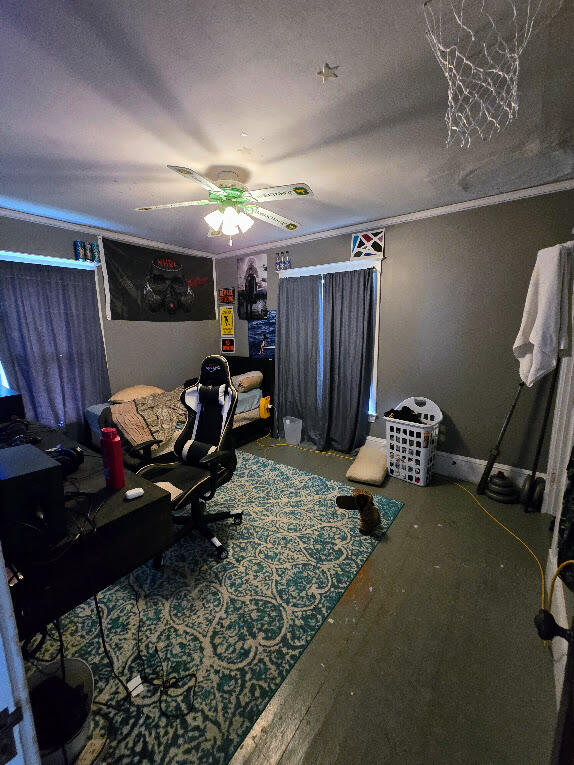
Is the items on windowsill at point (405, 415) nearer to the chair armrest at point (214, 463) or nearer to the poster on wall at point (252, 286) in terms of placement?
the chair armrest at point (214, 463)

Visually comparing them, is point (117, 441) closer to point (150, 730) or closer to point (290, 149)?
point (150, 730)

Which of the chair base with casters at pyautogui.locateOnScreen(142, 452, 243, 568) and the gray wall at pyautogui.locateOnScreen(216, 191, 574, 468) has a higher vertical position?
the gray wall at pyautogui.locateOnScreen(216, 191, 574, 468)

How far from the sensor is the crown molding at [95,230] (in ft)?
9.61

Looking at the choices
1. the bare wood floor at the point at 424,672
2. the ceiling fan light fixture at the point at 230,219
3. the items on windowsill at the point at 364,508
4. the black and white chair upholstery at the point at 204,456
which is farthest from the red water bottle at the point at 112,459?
the items on windowsill at the point at 364,508

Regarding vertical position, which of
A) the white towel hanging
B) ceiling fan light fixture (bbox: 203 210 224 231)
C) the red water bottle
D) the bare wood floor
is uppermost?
ceiling fan light fixture (bbox: 203 210 224 231)

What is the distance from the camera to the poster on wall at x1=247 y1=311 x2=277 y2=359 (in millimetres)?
4461

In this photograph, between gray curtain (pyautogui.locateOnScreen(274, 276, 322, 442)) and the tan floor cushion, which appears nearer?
the tan floor cushion

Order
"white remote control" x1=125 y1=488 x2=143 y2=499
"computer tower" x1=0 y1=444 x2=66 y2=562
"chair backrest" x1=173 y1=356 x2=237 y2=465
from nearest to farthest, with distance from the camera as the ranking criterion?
"computer tower" x1=0 y1=444 x2=66 y2=562, "white remote control" x1=125 y1=488 x2=143 y2=499, "chair backrest" x1=173 y1=356 x2=237 y2=465

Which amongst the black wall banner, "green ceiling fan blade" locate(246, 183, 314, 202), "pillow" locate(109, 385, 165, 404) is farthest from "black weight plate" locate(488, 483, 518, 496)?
the black wall banner

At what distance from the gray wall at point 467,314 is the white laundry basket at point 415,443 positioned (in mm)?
156

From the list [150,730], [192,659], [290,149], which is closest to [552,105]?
[290,149]

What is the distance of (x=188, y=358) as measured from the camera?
469cm

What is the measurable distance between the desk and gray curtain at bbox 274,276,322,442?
9.22ft

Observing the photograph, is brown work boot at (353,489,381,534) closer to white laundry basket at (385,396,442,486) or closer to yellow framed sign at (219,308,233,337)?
white laundry basket at (385,396,442,486)
